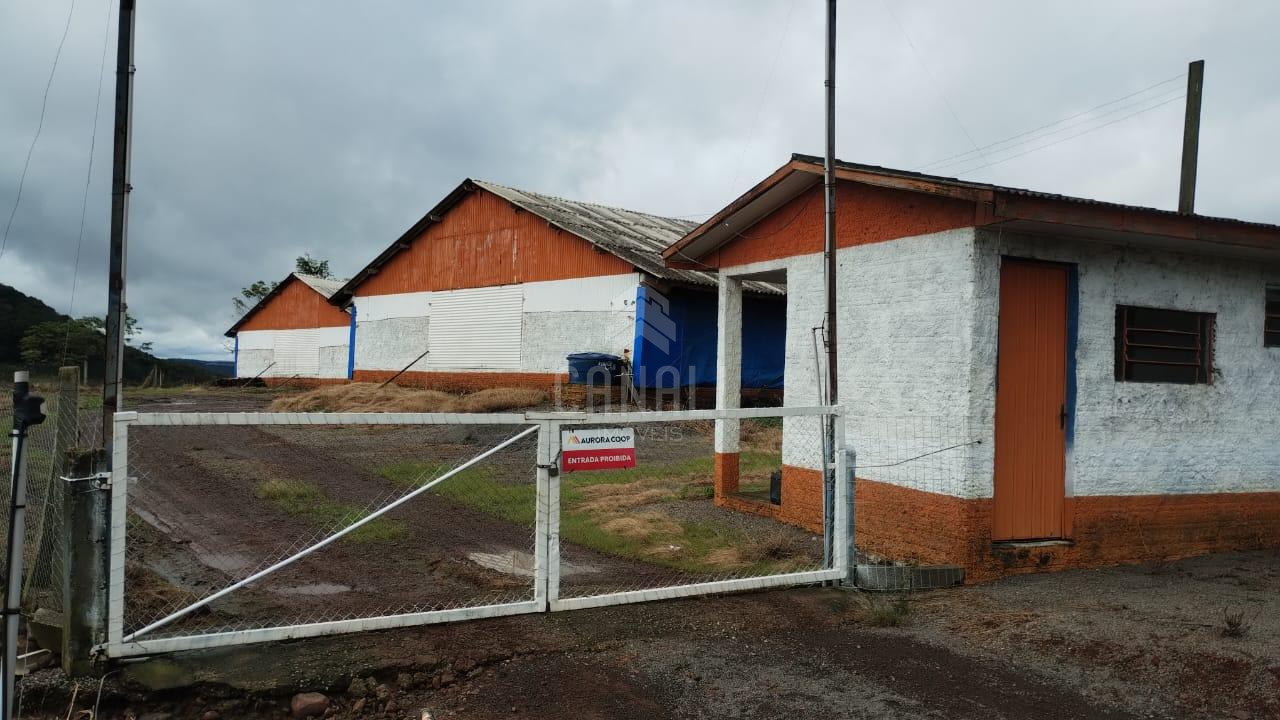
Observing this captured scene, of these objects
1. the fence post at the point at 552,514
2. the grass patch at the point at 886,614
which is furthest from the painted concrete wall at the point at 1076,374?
the fence post at the point at 552,514

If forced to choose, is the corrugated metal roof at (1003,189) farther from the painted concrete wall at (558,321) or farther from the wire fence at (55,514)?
the painted concrete wall at (558,321)

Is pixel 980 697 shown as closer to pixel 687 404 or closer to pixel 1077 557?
pixel 1077 557

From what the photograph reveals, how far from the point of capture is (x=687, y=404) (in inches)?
813

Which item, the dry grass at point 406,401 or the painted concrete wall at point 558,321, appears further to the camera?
the painted concrete wall at point 558,321

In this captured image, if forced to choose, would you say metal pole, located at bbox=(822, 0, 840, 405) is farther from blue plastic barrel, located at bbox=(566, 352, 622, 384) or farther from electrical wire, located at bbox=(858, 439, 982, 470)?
blue plastic barrel, located at bbox=(566, 352, 622, 384)

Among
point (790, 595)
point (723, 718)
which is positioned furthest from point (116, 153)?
point (790, 595)

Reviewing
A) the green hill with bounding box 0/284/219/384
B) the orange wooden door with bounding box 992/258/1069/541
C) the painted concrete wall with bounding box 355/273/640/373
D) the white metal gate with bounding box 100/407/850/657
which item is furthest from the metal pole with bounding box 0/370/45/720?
the green hill with bounding box 0/284/219/384

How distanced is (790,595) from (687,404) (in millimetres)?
13990

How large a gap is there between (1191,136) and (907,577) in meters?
11.5

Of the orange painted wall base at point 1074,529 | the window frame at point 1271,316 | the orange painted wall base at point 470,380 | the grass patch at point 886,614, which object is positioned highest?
the window frame at point 1271,316

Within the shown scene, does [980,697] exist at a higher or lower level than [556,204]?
lower

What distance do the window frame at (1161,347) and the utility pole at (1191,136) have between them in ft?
22.5

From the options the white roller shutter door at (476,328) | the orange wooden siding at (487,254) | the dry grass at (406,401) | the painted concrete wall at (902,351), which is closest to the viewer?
the painted concrete wall at (902,351)

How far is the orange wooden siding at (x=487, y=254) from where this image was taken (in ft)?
71.6
